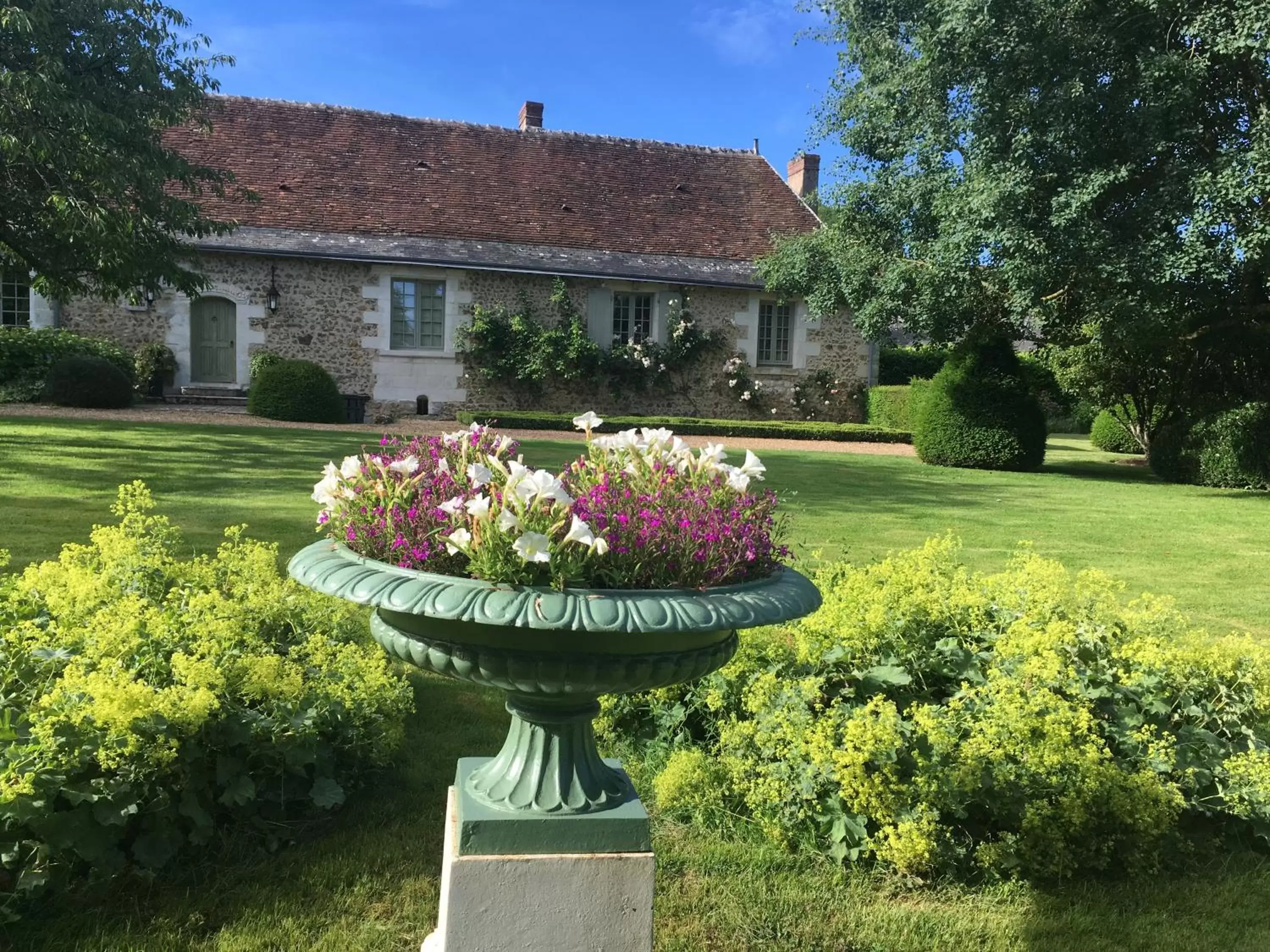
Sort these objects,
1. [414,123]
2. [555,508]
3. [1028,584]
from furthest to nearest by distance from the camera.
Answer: [414,123]
[1028,584]
[555,508]

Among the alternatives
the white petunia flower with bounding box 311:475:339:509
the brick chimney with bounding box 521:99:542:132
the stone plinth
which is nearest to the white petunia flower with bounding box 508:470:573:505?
the white petunia flower with bounding box 311:475:339:509

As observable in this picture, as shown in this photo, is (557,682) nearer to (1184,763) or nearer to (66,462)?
(1184,763)

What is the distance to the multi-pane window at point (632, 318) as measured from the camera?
20.4 meters

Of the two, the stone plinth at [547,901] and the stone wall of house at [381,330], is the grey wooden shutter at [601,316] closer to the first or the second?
the stone wall of house at [381,330]

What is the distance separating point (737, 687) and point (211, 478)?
715 cm

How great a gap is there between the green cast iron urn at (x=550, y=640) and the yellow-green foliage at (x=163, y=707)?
2.74ft

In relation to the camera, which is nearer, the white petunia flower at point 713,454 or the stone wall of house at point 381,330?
the white petunia flower at point 713,454

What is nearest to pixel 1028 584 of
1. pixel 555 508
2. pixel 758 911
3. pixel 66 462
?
pixel 758 911

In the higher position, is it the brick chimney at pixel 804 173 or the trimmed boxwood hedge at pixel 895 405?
the brick chimney at pixel 804 173

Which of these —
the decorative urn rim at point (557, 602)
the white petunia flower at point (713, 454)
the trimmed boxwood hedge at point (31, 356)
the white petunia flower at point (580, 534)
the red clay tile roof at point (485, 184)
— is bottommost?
the decorative urn rim at point (557, 602)

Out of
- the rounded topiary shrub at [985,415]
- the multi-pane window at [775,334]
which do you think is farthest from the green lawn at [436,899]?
the multi-pane window at [775,334]

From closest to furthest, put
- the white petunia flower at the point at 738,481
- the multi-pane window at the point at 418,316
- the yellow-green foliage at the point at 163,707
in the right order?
the white petunia flower at the point at 738,481, the yellow-green foliage at the point at 163,707, the multi-pane window at the point at 418,316

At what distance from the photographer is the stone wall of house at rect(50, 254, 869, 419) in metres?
17.8

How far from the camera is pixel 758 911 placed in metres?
2.64
